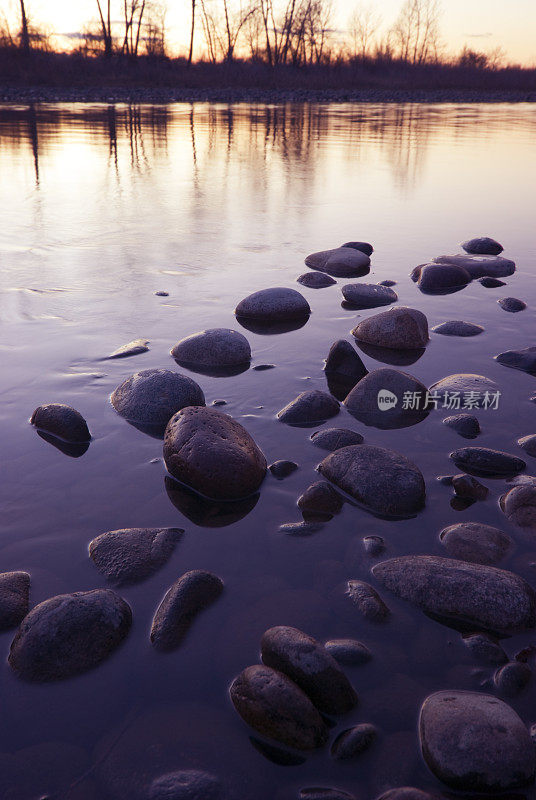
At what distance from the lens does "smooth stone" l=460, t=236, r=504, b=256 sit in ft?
29.6

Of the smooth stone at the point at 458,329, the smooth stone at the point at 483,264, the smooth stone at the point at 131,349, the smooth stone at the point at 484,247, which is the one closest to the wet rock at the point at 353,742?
the smooth stone at the point at 131,349

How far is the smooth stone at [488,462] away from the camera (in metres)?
3.80

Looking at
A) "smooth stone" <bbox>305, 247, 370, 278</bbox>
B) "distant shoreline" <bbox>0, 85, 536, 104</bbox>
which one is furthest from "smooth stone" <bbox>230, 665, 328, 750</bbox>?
"distant shoreline" <bbox>0, 85, 536, 104</bbox>

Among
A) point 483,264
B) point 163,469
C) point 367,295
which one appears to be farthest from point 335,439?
point 483,264

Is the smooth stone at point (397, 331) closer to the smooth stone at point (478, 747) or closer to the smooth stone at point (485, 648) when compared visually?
the smooth stone at point (485, 648)

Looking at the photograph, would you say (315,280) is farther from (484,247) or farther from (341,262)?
(484,247)

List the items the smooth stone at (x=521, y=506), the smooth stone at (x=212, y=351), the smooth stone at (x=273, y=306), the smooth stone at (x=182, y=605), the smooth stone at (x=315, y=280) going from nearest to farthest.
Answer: the smooth stone at (x=182, y=605) < the smooth stone at (x=521, y=506) < the smooth stone at (x=212, y=351) < the smooth stone at (x=273, y=306) < the smooth stone at (x=315, y=280)

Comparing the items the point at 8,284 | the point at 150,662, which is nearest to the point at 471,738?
the point at 150,662

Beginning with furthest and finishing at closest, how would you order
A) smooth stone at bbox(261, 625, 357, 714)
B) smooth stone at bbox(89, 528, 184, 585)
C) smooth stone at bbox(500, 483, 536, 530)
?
smooth stone at bbox(500, 483, 536, 530) → smooth stone at bbox(89, 528, 184, 585) → smooth stone at bbox(261, 625, 357, 714)

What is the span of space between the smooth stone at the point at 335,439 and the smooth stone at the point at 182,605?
4.69ft

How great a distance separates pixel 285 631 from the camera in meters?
2.43

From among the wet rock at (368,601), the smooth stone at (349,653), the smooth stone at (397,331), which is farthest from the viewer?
the smooth stone at (397,331)

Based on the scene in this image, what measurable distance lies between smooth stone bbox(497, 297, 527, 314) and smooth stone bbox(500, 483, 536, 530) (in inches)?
149

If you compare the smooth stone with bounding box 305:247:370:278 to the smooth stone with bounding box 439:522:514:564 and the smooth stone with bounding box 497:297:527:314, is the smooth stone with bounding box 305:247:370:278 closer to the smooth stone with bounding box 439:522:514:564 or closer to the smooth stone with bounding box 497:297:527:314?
the smooth stone with bounding box 497:297:527:314
